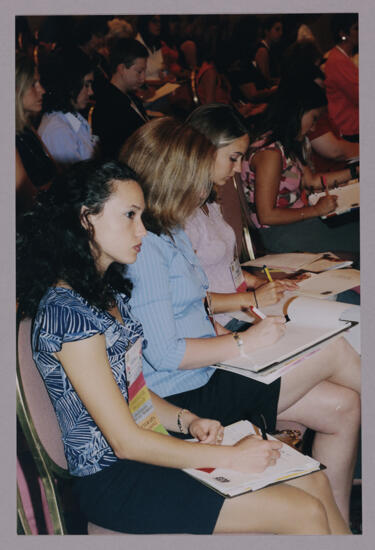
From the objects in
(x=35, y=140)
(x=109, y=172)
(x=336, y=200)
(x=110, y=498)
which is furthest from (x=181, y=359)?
(x=35, y=140)

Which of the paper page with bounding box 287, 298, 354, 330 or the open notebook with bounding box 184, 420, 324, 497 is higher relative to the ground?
the paper page with bounding box 287, 298, 354, 330

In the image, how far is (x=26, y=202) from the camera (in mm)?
2342

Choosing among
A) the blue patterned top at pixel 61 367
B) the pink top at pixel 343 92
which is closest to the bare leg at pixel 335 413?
the blue patterned top at pixel 61 367

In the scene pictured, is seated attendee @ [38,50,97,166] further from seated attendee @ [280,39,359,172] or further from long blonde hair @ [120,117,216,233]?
long blonde hair @ [120,117,216,233]

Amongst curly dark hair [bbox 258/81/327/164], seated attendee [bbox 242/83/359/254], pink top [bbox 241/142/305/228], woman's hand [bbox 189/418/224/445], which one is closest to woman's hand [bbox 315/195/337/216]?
seated attendee [bbox 242/83/359/254]

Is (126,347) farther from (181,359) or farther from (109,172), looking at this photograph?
(109,172)

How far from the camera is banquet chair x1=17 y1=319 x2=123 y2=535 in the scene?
113 centimetres

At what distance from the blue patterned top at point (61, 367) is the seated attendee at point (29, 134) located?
1.51 m

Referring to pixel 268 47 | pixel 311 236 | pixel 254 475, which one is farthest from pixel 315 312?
pixel 268 47

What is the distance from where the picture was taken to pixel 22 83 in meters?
2.67

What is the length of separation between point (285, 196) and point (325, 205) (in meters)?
0.19

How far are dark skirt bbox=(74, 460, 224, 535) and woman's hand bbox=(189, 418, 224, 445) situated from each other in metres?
0.12

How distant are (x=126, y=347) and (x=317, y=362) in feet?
2.06

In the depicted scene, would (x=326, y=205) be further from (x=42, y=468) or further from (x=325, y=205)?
(x=42, y=468)
